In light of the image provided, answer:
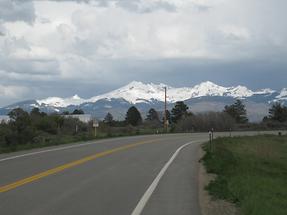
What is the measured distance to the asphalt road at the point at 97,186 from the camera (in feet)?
38.7

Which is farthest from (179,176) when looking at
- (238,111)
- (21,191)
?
(238,111)

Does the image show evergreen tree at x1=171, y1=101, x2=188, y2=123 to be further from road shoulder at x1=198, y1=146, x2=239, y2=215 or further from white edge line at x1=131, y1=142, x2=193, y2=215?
road shoulder at x1=198, y1=146, x2=239, y2=215

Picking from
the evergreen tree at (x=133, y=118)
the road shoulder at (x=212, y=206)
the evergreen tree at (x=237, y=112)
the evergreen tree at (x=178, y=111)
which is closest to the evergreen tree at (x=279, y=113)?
the evergreen tree at (x=237, y=112)

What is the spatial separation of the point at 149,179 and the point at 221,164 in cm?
617

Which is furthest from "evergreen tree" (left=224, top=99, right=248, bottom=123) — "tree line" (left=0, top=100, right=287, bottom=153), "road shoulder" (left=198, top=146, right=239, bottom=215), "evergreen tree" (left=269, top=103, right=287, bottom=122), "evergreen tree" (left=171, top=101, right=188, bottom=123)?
"road shoulder" (left=198, top=146, right=239, bottom=215)

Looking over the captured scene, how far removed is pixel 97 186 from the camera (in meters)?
15.5

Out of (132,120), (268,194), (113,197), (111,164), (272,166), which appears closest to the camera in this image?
(113,197)

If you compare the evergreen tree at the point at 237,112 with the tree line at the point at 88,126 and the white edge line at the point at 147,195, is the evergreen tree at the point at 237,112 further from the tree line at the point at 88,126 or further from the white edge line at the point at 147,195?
the white edge line at the point at 147,195

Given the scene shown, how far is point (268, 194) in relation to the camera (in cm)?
1457

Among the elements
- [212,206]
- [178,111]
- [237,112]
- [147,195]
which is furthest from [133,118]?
[212,206]

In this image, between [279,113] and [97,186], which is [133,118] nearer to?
[279,113]

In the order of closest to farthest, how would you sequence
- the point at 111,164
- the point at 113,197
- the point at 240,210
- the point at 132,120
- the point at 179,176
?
the point at 240,210, the point at 113,197, the point at 179,176, the point at 111,164, the point at 132,120

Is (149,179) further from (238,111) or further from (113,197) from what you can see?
(238,111)

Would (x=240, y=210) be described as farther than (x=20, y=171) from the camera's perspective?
No
